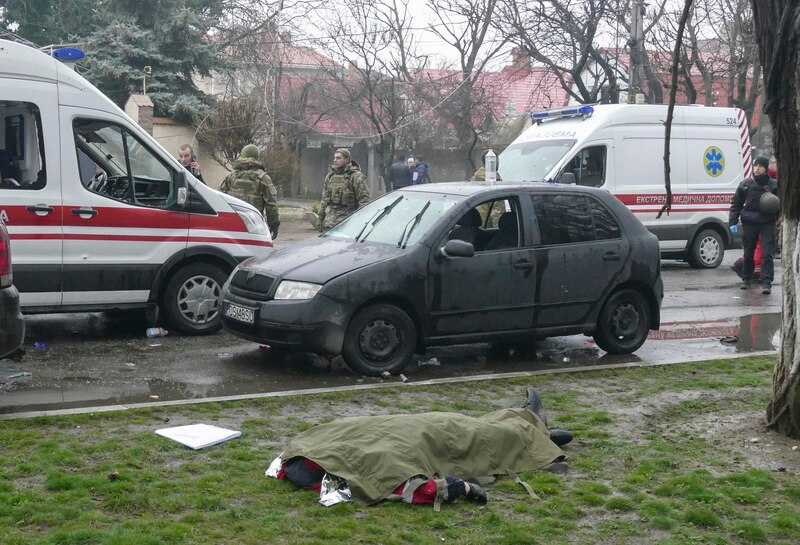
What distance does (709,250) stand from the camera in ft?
61.8

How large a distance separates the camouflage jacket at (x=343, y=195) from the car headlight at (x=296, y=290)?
16.0 ft

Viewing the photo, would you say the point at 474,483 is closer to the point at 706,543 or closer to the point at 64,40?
the point at 706,543

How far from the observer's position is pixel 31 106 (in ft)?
31.2

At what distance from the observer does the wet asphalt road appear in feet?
26.4

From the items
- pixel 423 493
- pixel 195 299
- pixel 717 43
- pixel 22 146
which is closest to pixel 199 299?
pixel 195 299

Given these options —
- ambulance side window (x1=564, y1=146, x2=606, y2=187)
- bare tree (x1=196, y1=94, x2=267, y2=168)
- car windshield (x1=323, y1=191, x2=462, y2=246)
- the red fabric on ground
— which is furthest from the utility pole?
the red fabric on ground

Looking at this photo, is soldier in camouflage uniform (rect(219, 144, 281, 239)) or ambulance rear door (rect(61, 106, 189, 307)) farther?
soldier in camouflage uniform (rect(219, 144, 281, 239))

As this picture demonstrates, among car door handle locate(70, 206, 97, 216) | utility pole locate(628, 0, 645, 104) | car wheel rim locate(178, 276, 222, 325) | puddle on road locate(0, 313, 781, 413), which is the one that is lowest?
puddle on road locate(0, 313, 781, 413)

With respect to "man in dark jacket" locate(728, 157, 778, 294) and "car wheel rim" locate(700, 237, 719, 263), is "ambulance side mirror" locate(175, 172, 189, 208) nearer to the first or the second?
"man in dark jacket" locate(728, 157, 778, 294)

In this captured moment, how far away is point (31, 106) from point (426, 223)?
3.84m

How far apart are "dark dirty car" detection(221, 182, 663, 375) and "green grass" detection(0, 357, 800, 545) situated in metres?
1.21

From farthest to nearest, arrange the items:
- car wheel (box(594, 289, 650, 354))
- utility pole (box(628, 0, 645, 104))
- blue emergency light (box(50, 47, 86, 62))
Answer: utility pole (box(628, 0, 645, 104)) → blue emergency light (box(50, 47, 86, 62)) → car wheel (box(594, 289, 650, 354))

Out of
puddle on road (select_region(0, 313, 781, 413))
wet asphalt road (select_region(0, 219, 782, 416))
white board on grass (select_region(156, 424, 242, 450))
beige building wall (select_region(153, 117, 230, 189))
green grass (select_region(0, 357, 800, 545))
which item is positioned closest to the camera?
green grass (select_region(0, 357, 800, 545))

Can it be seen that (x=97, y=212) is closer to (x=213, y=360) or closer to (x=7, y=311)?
(x=213, y=360)
